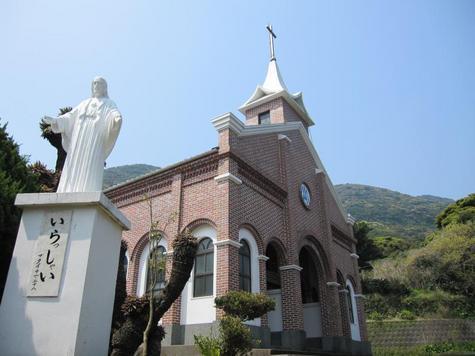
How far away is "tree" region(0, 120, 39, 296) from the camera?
679 cm

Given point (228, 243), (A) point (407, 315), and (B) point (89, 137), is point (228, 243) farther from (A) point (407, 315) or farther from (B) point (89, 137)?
(A) point (407, 315)

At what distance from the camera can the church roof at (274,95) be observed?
71.7 feet

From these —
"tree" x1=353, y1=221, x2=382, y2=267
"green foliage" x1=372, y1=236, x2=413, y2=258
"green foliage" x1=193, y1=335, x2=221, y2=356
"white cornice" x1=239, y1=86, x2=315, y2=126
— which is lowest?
"green foliage" x1=193, y1=335, x2=221, y2=356

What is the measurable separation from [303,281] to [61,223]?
1476cm

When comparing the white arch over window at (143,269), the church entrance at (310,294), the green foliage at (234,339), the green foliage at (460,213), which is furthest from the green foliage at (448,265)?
the green foliage at (234,339)

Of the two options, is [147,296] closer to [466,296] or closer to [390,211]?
[466,296]

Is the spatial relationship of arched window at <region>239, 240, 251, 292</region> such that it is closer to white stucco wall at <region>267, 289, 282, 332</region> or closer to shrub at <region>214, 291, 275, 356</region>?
white stucco wall at <region>267, 289, 282, 332</region>

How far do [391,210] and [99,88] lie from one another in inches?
3796

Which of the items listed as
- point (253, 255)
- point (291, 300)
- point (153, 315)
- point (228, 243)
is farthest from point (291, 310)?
point (153, 315)

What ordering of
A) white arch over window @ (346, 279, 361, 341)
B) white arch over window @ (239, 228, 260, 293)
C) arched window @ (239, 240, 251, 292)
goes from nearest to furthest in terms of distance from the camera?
arched window @ (239, 240, 251, 292), white arch over window @ (239, 228, 260, 293), white arch over window @ (346, 279, 361, 341)

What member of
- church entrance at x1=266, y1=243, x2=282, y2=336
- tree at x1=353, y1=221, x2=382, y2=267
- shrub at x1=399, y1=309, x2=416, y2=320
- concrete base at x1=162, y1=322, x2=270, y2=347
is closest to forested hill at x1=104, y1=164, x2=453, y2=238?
tree at x1=353, y1=221, x2=382, y2=267

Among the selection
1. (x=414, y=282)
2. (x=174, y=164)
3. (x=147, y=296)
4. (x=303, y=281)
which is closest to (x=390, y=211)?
(x=414, y=282)

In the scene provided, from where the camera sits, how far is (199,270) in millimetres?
13180

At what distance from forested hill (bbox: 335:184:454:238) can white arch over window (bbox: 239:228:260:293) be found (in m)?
56.7
